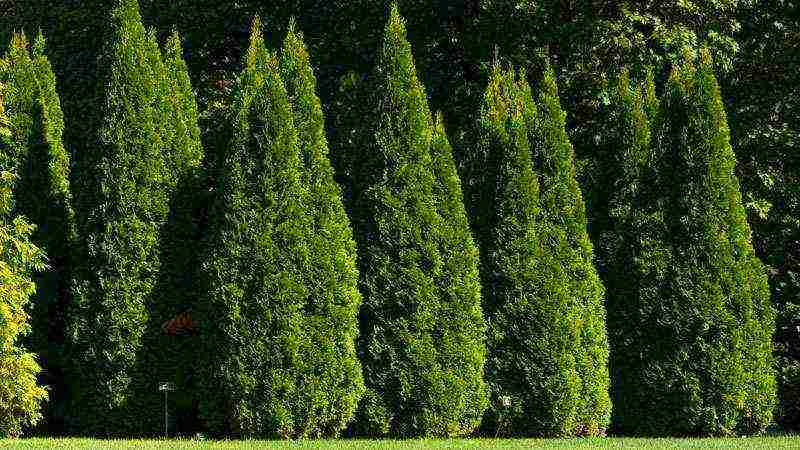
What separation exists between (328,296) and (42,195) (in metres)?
4.57

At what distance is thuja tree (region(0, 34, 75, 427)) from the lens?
1450 centimetres

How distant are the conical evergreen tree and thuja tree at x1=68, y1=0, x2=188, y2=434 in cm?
500

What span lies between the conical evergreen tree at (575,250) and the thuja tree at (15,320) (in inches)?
260

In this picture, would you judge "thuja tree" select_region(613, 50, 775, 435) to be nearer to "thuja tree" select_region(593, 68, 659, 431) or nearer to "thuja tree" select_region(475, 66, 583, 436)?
"thuja tree" select_region(593, 68, 659, 431)

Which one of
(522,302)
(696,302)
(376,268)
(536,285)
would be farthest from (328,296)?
(696,302)

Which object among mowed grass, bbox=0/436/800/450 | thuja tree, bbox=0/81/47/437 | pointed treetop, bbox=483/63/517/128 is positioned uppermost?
pointed treetop, bbox=483/63/517/128

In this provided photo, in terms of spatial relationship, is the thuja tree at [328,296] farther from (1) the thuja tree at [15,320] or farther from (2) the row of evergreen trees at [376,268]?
(1) the thuja tree at [15,320]

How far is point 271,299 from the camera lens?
12.9 m

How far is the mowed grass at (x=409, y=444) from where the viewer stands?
10742 millimetres

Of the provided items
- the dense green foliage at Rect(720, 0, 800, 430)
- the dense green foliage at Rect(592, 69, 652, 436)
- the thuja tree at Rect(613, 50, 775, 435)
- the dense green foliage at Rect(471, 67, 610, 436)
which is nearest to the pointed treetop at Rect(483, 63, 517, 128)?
the dense green foliage at Rect(471, 67, 610, 436)

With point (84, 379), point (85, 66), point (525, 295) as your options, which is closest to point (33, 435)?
point (84, 379)

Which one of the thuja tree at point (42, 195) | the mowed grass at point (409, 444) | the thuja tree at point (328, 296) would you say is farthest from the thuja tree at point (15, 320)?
the thuja tree at point (328, 296)

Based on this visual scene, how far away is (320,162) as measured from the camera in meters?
13.8

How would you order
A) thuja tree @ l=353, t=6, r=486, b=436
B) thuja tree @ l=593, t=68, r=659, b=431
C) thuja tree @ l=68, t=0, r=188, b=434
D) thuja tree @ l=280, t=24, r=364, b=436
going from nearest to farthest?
thuja tree @ l=280, t=24, r=364, b=436
thuja tree @ l=353, t=6, r=486, b=436
thuja tree @ l=68, t=0, r=188, b=434
thuja tree @ l=593, t=68, r=659, b=431
